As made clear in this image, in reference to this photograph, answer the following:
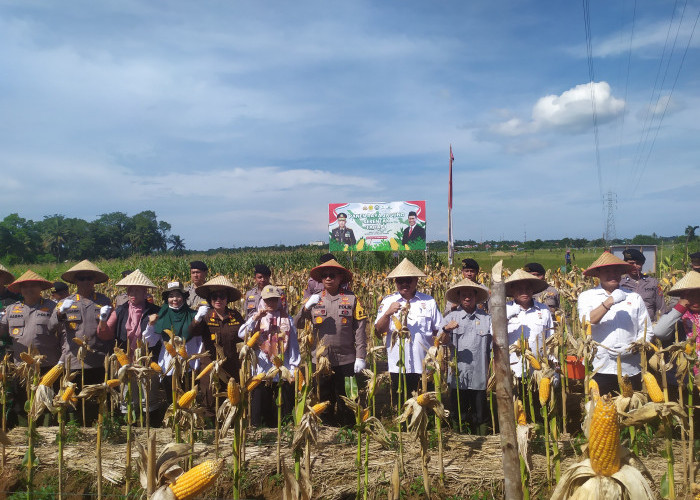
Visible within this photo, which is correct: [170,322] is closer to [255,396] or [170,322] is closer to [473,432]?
[255,396]

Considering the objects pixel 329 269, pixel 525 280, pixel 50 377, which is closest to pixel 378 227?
pixel 329 269

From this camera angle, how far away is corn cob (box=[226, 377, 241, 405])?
2893 millimetres

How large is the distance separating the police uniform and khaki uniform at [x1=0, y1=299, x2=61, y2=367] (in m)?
10.8

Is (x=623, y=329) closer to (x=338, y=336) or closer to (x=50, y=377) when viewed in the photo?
(x=338, y=336)

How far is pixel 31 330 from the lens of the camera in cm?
536

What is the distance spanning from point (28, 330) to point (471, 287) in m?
5.14

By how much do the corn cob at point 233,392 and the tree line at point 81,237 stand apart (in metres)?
65.4

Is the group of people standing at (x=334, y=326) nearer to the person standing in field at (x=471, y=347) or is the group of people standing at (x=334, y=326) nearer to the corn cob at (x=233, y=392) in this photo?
the person standing in field at (x=471, y=347)

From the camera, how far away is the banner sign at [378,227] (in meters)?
15.8

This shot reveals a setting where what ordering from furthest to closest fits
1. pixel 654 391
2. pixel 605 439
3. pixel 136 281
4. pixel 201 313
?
pixel 136 281 < pixel 201 313 < pixel 654 391 < pixel 605 439

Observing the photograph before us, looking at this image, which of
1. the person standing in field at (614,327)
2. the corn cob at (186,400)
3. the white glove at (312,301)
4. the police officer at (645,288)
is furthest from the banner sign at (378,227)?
the corn cob at (186,400)

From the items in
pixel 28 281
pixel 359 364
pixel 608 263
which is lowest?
pixel 359 364

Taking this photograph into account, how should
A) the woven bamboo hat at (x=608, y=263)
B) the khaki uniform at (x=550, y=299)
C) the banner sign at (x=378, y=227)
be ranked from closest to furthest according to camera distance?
the woven bamboo hat at (x=608, y=263) < the khaki uniform at (x=550, y=299) < the banner sign at (x=378, y=227)

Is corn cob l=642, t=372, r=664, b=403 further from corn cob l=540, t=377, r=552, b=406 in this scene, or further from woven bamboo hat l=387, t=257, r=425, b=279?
woven bamboo hat l=387, t=257, r=425, b=279
